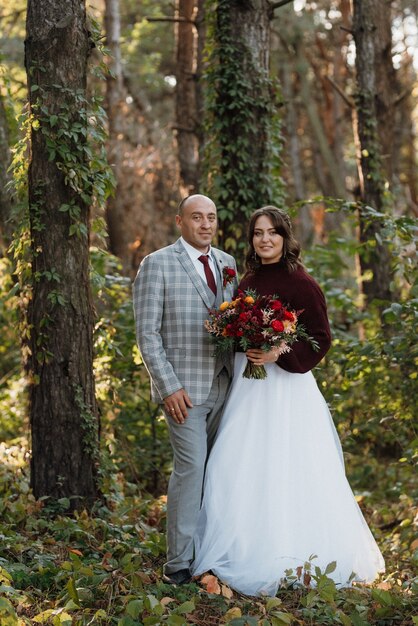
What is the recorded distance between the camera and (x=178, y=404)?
16.4 ft

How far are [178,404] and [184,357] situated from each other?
0.31 meters

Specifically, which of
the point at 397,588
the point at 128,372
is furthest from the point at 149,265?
the point at 128,372

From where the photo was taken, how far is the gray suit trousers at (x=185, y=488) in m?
5.02

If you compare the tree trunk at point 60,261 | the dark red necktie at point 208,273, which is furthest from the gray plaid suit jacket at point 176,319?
the tree trunk at point 60,261

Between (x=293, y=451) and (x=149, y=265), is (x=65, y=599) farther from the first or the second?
(x=149, y=265)

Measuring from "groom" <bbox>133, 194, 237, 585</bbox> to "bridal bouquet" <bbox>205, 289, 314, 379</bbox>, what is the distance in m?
0.20

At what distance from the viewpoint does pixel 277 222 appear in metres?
5.34

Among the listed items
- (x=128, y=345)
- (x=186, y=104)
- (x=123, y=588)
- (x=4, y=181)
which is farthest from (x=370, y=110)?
(x=123, y=588)

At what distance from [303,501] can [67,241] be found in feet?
7.99

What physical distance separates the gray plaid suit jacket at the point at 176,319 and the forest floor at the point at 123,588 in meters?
1.09

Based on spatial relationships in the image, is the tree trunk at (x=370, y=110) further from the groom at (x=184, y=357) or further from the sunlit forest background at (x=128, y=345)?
the groom at (x=184, y=357)

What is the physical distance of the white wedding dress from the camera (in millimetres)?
4980

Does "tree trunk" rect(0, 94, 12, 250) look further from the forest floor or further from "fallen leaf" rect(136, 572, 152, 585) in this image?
"fallen leaf" rect(136, 572, 152, 585)

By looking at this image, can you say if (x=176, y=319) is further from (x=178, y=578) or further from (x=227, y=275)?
(x=178, y=578)
